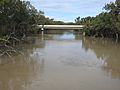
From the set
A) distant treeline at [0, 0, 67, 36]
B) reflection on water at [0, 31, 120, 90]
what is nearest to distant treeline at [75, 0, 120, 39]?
distant treeline at [0, 0, 67, 36]

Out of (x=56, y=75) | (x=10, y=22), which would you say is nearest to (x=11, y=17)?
(x=10, y=22)

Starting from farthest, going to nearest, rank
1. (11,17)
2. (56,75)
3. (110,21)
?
(110,21), (11,17), (56,75)

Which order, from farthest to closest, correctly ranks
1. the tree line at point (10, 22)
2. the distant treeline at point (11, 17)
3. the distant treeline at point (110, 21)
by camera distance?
the distant treeline at point (110, 21) → the distant treeline at point (11, 17) → the tree line at point (10, 22)

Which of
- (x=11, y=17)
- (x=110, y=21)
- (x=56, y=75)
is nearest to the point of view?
(x=56, y=75)

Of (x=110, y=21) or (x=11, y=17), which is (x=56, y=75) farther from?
(x=110, y=21)

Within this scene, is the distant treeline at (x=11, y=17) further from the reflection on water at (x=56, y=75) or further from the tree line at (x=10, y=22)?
the reflection on water at (x=56, y=75)

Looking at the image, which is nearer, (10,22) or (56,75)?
(56,75)

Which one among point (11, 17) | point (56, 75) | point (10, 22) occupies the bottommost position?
point (56, 75)

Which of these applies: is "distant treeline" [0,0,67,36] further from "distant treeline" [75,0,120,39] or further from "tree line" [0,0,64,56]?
"distant treeline" [75,0,120,39]

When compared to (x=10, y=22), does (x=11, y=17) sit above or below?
above

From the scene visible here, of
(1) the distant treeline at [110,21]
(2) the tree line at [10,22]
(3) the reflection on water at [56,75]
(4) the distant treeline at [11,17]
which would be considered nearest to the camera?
(3) the reflection on water at [56,75]

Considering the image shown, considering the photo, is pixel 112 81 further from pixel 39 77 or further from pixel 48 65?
pixel 48 65

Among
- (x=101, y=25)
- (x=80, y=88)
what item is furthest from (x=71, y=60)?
(x=101, y=25)

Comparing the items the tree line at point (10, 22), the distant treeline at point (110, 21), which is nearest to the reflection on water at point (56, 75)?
the tree line at point (10, 22)
